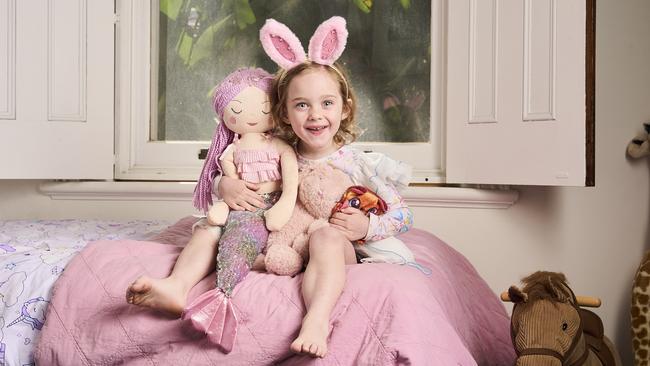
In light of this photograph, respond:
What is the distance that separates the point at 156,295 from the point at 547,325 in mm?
776

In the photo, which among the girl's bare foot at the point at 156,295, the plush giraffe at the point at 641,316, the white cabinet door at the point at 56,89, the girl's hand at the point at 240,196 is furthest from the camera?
the white cabinet door at the point at 56,89

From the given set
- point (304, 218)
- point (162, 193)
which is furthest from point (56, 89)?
point (304, 218)

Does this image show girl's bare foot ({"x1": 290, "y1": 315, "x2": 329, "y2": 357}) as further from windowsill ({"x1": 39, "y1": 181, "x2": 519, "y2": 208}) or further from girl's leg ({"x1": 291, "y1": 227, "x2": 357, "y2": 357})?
windowsill ({"x1": 39, "y1": 181, "x2": 519, "y2": 208})

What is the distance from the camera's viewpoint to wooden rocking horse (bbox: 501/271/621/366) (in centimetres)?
140

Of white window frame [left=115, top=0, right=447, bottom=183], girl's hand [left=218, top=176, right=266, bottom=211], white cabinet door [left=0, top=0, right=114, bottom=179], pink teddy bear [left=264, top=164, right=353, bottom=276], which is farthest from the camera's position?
white window frame [left=115, top=0, right=447, bottom=183]

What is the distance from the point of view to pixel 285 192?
1446 millimetres

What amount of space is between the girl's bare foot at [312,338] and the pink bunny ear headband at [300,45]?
1.76ft

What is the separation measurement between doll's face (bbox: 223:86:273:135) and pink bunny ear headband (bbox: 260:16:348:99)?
7 cm

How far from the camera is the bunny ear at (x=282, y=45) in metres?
1.48

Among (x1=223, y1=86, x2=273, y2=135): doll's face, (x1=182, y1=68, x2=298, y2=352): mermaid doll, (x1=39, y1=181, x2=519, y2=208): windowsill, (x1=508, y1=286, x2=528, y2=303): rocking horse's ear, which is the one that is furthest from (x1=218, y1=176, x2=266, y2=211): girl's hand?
(x1=39, y1=181, x2=519, y2=208): windowsill

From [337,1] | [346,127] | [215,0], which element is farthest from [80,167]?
[346,127]

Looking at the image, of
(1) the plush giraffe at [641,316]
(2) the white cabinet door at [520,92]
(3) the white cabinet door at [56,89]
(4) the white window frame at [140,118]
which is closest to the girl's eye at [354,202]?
(2) the white cabinet door at [520,92]

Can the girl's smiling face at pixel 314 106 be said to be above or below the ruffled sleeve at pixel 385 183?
above

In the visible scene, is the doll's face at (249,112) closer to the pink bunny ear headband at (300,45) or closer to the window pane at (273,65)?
the pink bunny ear headband at (300,45)
